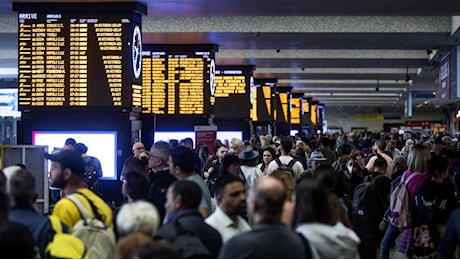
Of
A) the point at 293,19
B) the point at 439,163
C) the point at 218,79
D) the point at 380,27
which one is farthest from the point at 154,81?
the point at 439,163

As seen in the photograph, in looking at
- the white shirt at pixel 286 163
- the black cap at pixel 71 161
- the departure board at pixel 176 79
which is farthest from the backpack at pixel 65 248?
the departure board at pixel 176 79

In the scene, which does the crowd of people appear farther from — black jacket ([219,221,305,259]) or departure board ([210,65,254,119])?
departure board ([210,65,254,119])

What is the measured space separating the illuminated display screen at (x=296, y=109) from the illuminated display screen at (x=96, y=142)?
29.4 m

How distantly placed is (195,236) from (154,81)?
550 inches

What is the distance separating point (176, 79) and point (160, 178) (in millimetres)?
11618

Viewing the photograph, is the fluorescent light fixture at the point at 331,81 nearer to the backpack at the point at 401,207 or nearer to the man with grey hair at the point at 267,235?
the backpack at the point at 401,207

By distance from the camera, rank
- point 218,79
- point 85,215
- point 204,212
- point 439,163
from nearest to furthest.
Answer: point 85,215 → point 204,212 → point 439,163 → point 218,79

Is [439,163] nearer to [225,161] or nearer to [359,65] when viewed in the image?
[225,161]

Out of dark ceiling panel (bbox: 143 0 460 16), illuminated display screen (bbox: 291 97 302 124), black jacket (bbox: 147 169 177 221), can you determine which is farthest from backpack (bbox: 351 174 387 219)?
illuminated display screen (bbox: 291 97 302 124)

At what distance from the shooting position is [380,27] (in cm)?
1859

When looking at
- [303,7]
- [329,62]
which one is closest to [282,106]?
[329,62]

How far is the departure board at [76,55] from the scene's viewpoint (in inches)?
560

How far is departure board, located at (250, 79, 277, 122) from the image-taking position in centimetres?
3070

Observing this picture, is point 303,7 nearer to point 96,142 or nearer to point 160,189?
point 96,142
